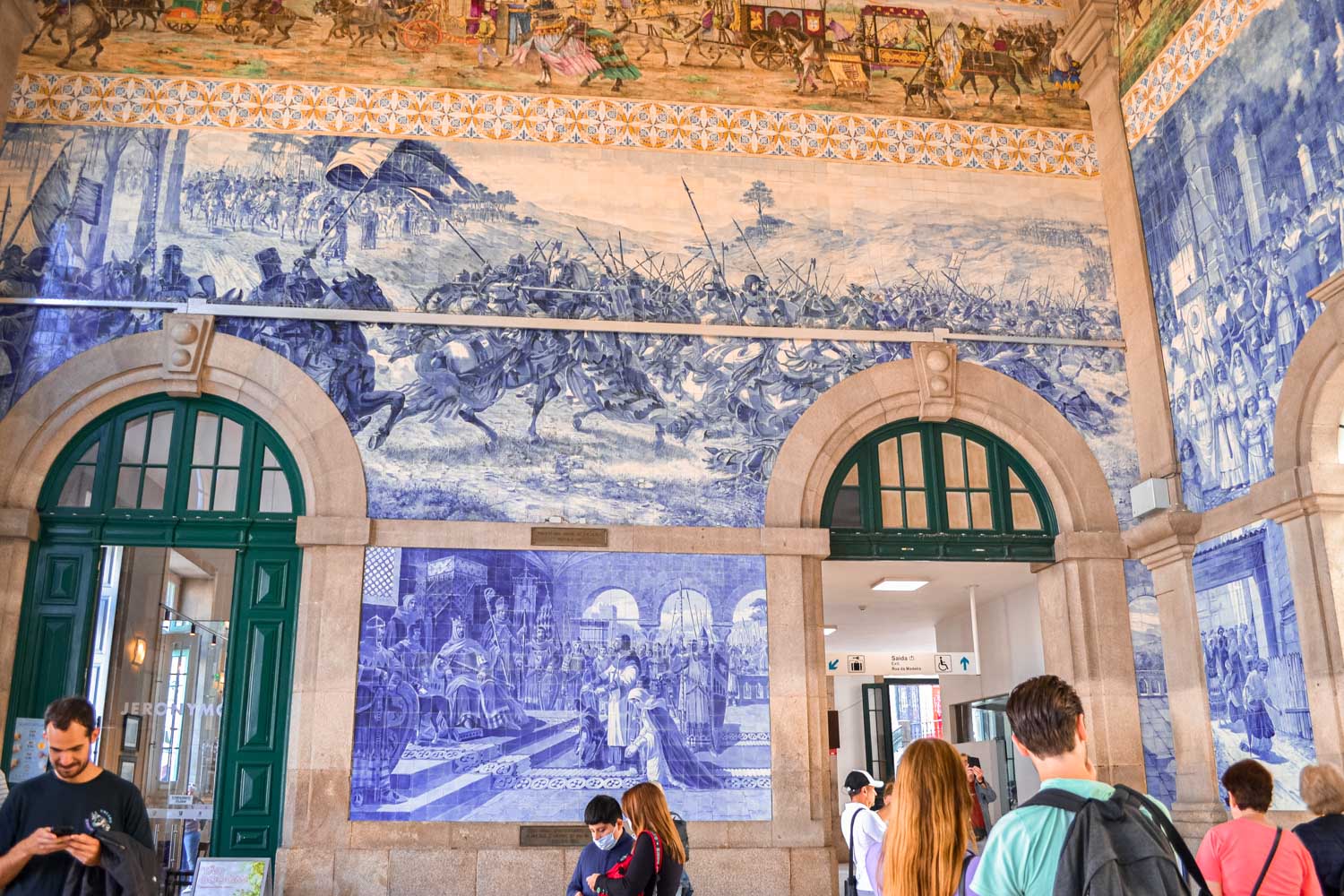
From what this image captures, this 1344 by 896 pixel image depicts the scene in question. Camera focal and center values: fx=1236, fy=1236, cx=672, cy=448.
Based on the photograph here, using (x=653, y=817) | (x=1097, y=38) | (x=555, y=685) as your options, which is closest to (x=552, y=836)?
(x=555, y=685)

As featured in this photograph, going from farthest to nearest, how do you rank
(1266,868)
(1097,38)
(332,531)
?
(1097,38), (332,531), (1266,868)

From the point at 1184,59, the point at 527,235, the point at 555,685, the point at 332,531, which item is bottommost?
the point at 555,685

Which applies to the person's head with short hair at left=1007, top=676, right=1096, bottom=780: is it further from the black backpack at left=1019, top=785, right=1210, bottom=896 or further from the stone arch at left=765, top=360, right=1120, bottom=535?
the stone arch at left=765, top=360, right=1120, bottom=535

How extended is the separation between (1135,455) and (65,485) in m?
10.9

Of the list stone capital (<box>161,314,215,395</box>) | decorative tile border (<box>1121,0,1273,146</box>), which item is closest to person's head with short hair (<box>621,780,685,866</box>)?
stone capital (<box>161,314,215,395</box>)

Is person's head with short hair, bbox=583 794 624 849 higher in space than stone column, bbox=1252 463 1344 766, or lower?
lower

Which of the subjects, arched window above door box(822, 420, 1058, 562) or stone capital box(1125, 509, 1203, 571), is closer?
stone capital box(1125, 509, 1203, 571)

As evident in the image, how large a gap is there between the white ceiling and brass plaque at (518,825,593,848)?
367cm

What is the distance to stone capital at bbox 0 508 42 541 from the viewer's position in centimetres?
1148

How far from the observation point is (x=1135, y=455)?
1317 cm

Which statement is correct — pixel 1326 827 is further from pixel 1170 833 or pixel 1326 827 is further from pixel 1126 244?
pixel 1126 244

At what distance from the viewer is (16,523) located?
1151 centimetres

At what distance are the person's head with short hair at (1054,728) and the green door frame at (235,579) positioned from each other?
9.38 m

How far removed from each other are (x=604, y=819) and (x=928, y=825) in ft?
11.2
